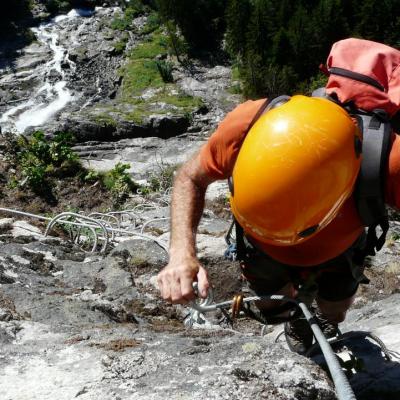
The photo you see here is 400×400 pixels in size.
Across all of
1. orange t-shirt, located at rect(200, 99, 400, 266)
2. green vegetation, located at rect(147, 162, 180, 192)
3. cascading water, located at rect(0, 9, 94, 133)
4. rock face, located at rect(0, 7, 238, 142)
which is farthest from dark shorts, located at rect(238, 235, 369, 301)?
cascading water, located at rect(0, 9, 94, 133)

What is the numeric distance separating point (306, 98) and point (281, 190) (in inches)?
15.9

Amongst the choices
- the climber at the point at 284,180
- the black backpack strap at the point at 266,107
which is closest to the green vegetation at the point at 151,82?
the climber at the point at 284,180

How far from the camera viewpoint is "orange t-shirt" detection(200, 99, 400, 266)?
192 cm

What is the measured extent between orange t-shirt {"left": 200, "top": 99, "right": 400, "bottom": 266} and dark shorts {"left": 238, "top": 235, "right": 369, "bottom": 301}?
83 mm

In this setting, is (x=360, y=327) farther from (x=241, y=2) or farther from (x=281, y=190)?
(x=241, y=2)

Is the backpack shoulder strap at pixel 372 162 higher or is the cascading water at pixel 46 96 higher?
the backpack shoulder strap at pixel 372 162

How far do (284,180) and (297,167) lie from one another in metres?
0.06

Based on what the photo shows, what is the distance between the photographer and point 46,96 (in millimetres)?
26125

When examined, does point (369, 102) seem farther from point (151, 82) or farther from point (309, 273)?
point (151, 82)

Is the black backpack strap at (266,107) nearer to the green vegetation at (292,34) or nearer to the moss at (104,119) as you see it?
the moss at (104,119)

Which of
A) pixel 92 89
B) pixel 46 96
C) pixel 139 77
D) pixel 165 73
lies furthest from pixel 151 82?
pixel 46 96

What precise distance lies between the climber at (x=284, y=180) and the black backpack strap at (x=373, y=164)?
0.02 metres

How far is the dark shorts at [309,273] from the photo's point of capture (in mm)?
2500

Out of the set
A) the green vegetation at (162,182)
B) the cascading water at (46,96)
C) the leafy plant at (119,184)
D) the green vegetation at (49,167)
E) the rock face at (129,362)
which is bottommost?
the cascading water at (46,96)
